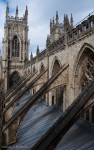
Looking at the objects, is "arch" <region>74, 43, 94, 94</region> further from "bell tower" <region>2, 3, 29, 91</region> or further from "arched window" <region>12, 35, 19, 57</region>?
"arched window" <region>12, 35, 19, 57</region>

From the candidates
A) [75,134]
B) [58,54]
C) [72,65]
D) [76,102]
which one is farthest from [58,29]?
[76,102]

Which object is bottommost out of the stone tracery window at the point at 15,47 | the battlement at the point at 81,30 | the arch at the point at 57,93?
the arch at the point at 57,93

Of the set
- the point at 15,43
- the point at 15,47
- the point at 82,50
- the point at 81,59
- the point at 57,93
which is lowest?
the point at 57,93

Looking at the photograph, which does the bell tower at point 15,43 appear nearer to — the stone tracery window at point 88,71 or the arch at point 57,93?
the arch at point 57,93

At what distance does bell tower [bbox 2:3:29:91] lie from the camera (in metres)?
33.7

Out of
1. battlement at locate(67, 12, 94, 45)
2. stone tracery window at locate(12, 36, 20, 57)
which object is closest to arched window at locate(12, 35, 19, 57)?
stone tracery window at locate(12, 36, 20, 57)

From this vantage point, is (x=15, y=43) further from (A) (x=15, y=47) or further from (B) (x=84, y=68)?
(B) (x=84, y=68)

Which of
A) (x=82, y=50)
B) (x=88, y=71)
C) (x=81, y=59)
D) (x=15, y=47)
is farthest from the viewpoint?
(x=15, y=47)

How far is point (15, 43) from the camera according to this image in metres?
34.7

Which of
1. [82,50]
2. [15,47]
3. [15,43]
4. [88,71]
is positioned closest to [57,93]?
[88,71]

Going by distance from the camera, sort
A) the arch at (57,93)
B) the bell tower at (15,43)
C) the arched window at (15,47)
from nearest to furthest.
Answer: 1. the arch at (57,93)
2. the bell tower at (15,43)
3. the arched window at (15,47)

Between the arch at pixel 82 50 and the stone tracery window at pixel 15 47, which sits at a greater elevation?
the stone tracery window at pixel 15 47

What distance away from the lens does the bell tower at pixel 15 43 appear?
3366cm

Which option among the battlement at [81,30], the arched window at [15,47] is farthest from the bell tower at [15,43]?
the battlement at [81,30]
